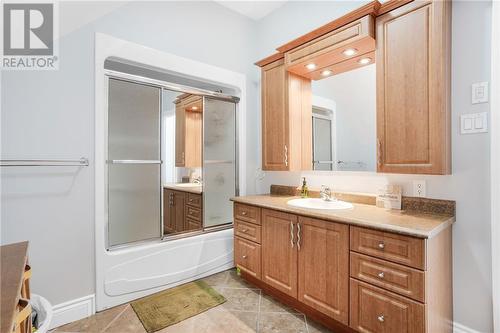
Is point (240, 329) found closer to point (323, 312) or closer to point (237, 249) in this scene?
point (323, 312)

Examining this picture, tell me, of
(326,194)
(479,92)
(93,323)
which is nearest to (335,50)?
(479,92)

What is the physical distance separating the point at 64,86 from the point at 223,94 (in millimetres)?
1563

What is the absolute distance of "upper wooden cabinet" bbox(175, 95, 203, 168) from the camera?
2785mm

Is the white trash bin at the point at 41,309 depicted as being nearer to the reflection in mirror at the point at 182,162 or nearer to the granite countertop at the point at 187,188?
the reflection in mirror at the point at 182,162

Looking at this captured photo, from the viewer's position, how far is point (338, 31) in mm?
1964

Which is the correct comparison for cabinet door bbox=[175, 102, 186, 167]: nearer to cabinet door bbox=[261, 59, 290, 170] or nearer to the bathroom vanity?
cabinet door bbox=[261, 59, 290, 170]

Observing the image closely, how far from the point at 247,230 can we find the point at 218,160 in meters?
0.97

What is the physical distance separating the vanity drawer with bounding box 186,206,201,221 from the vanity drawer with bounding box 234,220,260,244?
1.75ft

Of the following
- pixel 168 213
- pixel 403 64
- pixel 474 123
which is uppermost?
pixel 403 64

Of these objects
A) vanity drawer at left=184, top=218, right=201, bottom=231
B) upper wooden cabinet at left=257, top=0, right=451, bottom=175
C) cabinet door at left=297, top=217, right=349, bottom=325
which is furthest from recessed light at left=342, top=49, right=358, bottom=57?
vanity drawer at left=184, top=218, right=201, bottom=231

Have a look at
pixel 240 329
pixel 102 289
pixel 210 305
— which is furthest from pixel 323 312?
pixel 102 289

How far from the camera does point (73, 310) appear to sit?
1.93 m

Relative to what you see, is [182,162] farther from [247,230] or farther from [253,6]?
[253,6]

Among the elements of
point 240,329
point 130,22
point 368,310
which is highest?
point 130,22
